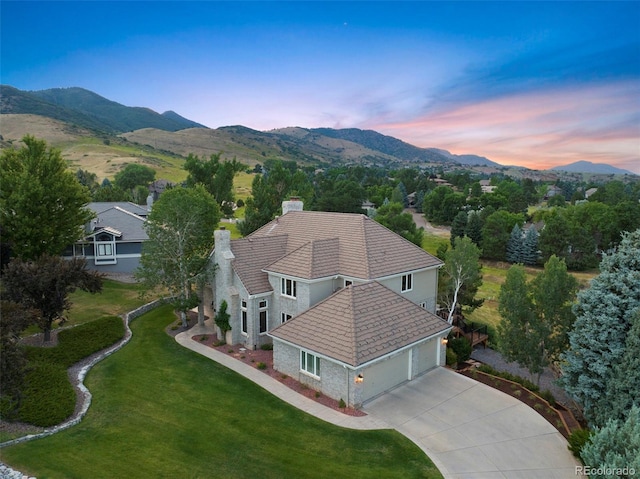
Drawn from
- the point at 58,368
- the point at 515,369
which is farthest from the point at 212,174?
the point at 515,369

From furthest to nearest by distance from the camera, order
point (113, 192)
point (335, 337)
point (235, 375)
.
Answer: point (113, 192) → point (235, 375) → point (335, 337)

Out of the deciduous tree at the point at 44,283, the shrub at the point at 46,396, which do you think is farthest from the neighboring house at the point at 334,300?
the shrub at the point at 46,396

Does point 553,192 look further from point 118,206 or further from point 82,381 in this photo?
point 82,381

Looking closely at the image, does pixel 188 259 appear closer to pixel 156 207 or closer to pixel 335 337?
pixel 156 207

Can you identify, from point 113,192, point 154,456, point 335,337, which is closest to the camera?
point 154,456

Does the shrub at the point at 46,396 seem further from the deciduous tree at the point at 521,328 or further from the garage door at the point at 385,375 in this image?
the deciduous tree at the point at 521,328

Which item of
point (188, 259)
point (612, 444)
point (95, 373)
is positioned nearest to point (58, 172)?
point (188, 259)

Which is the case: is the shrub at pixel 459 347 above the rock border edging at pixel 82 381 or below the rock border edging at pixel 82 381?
below
